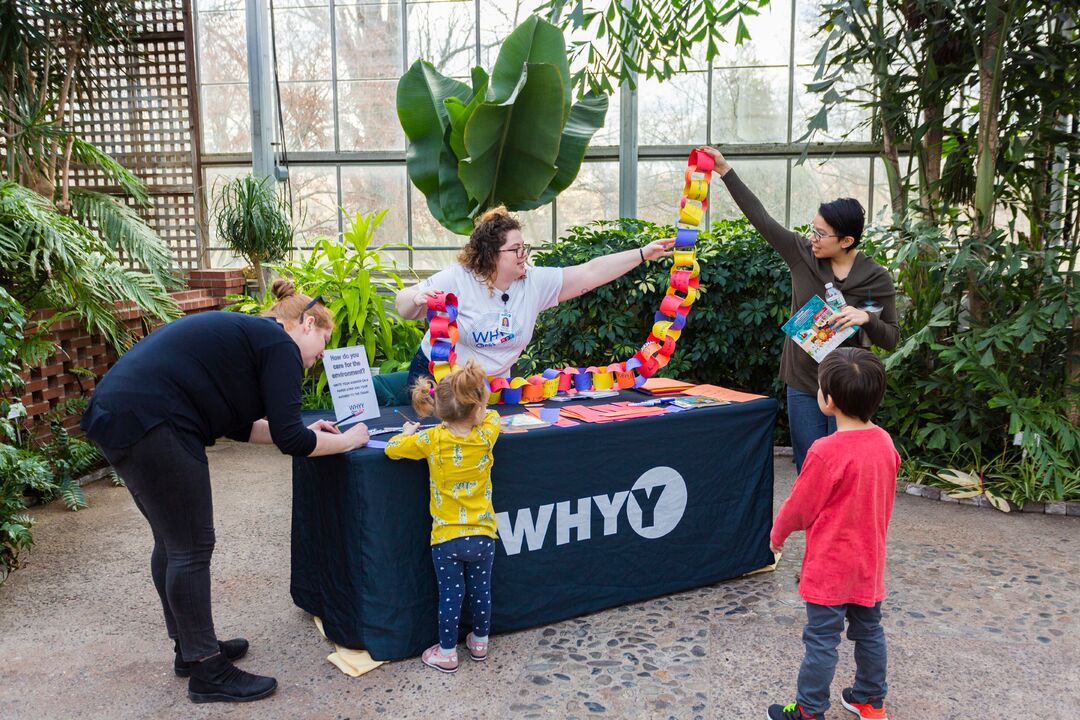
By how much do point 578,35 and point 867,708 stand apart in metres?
6.56

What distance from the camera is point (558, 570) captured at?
3107mm

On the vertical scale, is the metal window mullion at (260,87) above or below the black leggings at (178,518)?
above

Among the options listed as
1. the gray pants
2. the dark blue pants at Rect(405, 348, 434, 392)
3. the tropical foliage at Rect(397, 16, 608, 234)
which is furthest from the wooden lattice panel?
the gray pants

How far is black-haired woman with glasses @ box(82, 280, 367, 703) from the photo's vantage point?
2416 millimetres

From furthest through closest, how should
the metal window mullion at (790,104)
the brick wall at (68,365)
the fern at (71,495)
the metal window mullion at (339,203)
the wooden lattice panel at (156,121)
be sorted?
the metal window mullion at (339,203) → the wooden lattice panel at (156,121) → the metal window mullion at (790,104) → the brick wall at (68,365) → the fern at (71,495)

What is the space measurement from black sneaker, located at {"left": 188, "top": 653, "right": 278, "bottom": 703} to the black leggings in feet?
0.16

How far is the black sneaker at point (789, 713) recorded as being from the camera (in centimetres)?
239

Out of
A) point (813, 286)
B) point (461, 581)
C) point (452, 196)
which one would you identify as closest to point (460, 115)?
point (452, 196)

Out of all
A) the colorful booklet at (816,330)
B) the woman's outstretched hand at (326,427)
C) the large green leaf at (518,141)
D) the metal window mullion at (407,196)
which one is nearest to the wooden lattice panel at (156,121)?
the metal window mullion at (407,196)

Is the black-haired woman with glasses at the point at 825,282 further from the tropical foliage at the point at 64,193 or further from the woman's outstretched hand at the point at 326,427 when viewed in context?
the tropical foliage at the point at 64,193

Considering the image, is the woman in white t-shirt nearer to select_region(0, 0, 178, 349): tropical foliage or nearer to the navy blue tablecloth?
the navy blue tablecloth

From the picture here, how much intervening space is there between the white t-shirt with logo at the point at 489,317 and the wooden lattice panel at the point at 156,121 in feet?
Answer: 18.0

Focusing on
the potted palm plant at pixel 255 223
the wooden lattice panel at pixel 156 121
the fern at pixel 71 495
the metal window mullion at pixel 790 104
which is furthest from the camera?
the wooden lattice panel at pixel 156 121

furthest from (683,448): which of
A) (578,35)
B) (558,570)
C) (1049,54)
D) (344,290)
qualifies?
(578,35)
